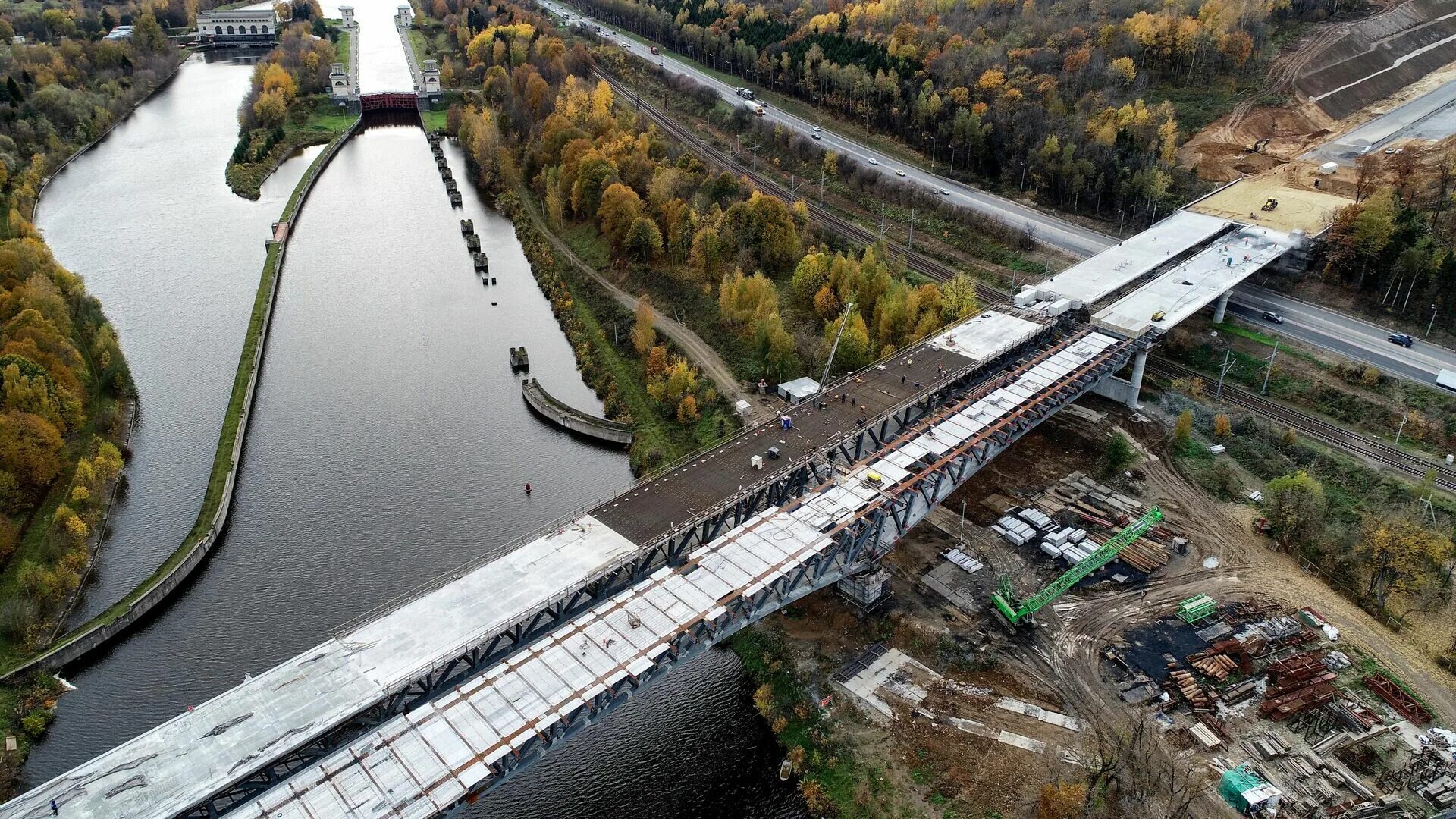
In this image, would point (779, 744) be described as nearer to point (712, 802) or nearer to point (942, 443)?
point (712, 802)

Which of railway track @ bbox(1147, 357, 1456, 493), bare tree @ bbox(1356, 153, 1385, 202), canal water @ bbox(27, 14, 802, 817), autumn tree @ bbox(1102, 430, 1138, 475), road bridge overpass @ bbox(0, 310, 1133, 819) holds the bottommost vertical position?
canal water @ bbox(27, 14, 802, 817)

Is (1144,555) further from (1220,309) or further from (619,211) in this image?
(619,211)

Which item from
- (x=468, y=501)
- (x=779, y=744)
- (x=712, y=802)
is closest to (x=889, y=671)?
(x=779, y=744)

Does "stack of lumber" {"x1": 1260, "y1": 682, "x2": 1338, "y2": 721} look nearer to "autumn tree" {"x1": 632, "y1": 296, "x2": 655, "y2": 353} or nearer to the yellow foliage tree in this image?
the yellow foliage tree

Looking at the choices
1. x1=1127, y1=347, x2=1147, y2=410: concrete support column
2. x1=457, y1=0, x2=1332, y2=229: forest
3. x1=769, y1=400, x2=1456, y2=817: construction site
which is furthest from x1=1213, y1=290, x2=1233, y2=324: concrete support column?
x1=769, y1=400, x2=1456, y2=817: construction site

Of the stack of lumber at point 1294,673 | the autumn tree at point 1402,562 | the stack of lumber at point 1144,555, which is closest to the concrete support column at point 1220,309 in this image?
the autumn tree at point 1402,562

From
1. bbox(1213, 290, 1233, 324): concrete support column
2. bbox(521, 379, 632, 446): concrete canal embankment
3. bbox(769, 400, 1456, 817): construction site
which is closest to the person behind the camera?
bbox(769, 400, 1456, 817): construction site
